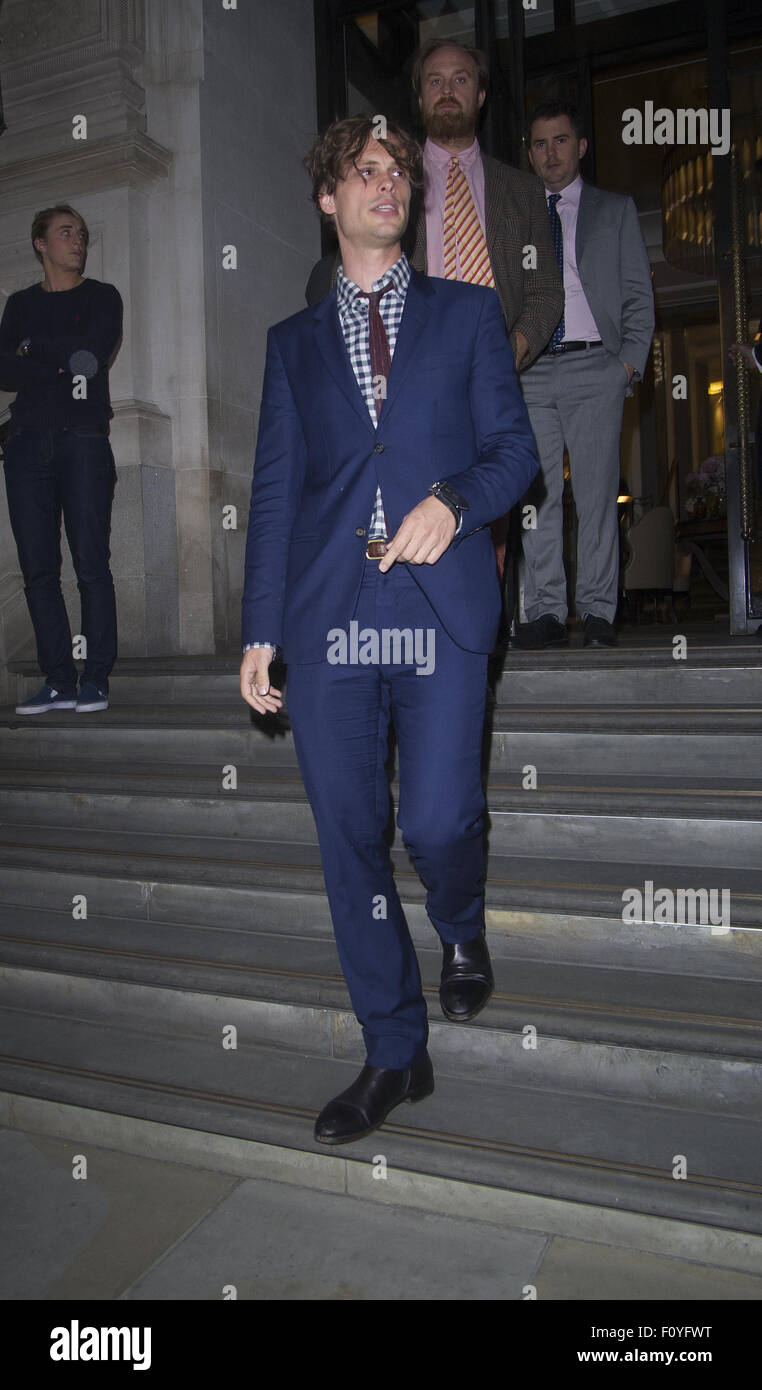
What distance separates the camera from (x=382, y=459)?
1.89 meters

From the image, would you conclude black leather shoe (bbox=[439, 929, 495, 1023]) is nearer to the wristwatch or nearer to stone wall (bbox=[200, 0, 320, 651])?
the wristwatch

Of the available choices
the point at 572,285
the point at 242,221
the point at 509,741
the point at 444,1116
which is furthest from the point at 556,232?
the point at 444,1116

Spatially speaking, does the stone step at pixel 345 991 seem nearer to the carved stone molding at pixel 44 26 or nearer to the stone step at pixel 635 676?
the stone step at pixel 635 676

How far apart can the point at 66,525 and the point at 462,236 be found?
2.02 m

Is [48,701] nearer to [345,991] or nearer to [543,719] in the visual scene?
[543,719]

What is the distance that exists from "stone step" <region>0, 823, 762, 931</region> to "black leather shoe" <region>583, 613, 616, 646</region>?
130 cm

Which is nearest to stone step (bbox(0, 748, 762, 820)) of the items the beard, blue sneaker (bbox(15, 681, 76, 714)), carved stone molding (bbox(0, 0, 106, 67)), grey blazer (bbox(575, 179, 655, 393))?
blue sneaker (bbox(15, 681, 76, 714))

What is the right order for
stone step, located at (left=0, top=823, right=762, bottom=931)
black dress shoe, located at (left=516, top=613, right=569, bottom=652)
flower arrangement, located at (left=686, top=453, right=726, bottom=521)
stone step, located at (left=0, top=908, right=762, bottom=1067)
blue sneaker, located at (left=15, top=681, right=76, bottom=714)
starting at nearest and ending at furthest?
1. stone step, located at (left=0, top=908, right=762, bottom=1067)
2. stone step, located at (left=0, top=823, right=762, bottom=931)
3. black dress shoe, located at (left=516, top=613, right=569, bottom=652)
4. blue sneaker, located at (left=15, top=681, right=76, bottom=714)
5. flower arrangement, located at (left=686, top=453, right=726, bottom=521)

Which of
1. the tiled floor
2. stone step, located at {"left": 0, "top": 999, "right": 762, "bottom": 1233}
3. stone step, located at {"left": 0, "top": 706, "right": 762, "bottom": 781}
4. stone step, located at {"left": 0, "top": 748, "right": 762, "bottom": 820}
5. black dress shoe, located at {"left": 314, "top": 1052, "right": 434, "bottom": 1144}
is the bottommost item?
the tiled floor

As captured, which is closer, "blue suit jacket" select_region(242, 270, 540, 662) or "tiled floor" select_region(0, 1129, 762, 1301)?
"tiled floor" select_region(0, 1129, 762, 1301)

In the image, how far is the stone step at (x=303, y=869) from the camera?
256cm

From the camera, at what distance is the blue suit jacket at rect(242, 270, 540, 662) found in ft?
6.18
